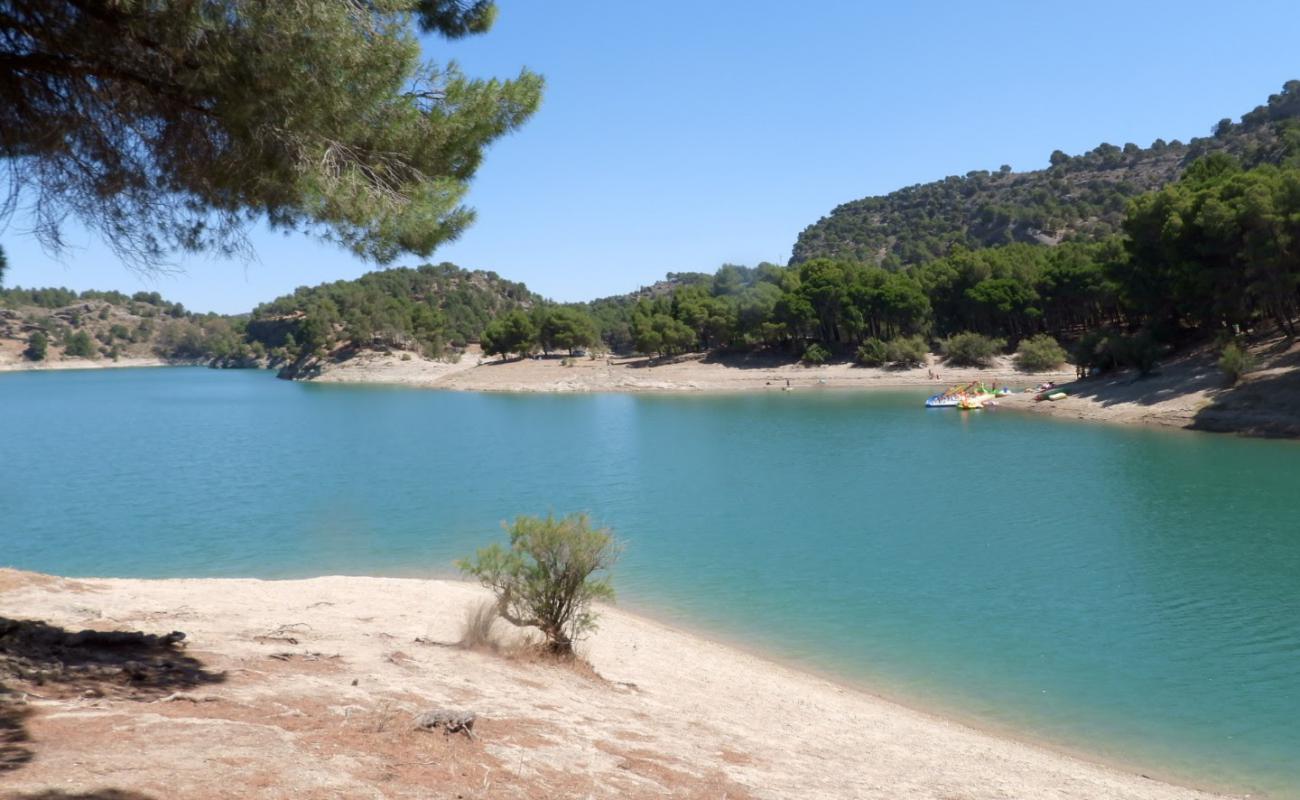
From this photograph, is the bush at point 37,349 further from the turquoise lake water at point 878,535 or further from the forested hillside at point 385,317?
the turquoise lake water at point 878,535

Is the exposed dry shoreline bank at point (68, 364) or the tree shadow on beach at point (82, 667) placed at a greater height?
the exposed dry shoreline bank at point (68, 364)

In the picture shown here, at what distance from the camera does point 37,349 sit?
16988cm

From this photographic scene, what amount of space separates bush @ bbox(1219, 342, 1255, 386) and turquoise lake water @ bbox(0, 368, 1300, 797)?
5.65 meters

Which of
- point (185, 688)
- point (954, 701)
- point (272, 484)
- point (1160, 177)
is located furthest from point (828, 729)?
point (1160, 177)

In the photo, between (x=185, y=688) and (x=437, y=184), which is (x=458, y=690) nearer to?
(x=185, y=688)

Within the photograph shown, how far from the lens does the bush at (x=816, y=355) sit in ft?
255

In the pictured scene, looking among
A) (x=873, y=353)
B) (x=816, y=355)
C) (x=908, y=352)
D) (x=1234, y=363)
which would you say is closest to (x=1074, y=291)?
(x=908, y=352)

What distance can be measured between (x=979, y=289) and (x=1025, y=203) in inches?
3080

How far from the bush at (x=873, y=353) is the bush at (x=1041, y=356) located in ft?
36.6

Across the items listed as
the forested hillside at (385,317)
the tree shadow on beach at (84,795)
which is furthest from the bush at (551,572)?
the forested hillside at (385,317)

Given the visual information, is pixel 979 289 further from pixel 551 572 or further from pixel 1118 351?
pixel 551 572

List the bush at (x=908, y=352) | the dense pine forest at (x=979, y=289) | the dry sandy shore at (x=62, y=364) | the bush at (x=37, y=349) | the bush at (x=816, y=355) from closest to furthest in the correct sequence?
1. the dense pine forest at (x=979, y=289)
2. the bush at (x=908, y=352)
3. the bush at (x=816, y=355)
4. the dry sandy shore at (x=62, y=364)
5. the bush at (x=37, y=349)

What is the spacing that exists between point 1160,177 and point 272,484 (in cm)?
13850

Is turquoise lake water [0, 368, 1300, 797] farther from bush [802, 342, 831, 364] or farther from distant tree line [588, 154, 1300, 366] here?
bush [802, 342, 831, 364]
